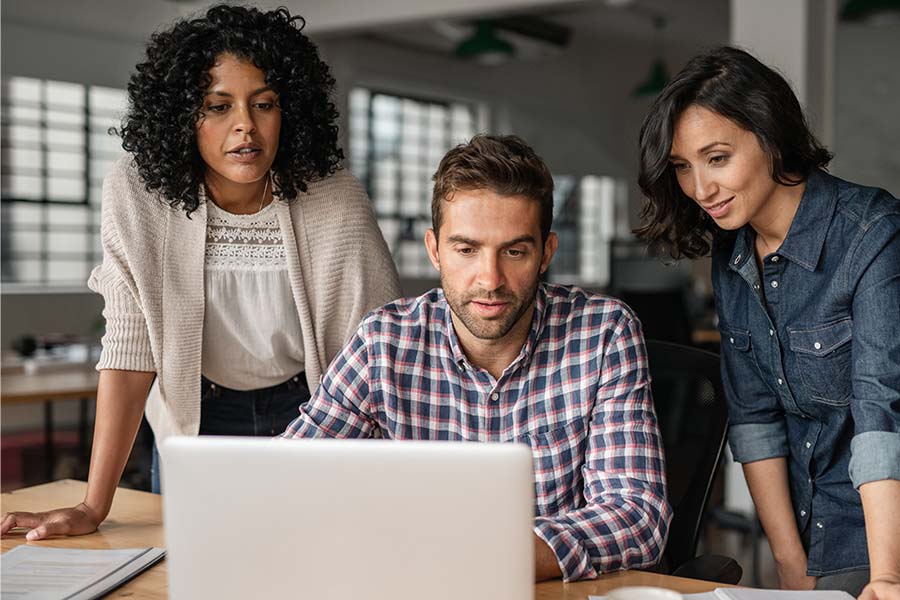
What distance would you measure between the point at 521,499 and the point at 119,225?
1.13 metres

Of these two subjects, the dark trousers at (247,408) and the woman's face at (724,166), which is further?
the dark trousers at (247,408)

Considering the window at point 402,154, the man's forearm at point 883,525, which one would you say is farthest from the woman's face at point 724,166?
the window at point 402,154

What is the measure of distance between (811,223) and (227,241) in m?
1.02

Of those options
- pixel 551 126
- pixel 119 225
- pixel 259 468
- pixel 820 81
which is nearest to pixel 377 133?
pixel 551 126

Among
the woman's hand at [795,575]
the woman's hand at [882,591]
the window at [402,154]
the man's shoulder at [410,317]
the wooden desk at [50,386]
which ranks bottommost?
the woman's hand at [795,575]

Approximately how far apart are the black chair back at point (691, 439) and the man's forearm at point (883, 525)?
1.06ft

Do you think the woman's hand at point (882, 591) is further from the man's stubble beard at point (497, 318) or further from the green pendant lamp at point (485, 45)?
the green pendant lamp at point (485, 45)

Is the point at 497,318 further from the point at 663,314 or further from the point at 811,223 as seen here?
the point at 663,314

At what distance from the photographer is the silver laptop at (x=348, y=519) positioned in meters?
0.93

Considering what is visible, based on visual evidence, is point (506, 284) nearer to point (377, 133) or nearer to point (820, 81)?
point (820, 81)

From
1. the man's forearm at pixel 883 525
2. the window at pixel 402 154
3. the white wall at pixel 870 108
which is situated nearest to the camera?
the man's forearm at pixel 883 525

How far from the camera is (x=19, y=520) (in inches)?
61.2

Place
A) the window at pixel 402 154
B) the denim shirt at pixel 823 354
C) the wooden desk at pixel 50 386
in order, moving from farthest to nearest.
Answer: the window at pixel 402 154
the wooden desk at pixel 50 386
the denim shirt at pixel 823 354

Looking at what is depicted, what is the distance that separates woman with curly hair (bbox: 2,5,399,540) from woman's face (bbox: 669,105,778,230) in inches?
26.0
